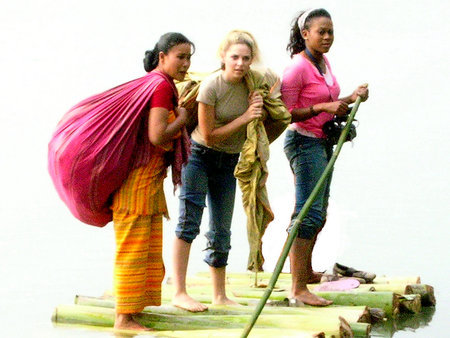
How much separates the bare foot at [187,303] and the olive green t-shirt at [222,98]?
92cm

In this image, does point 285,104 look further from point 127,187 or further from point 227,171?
point 127,187

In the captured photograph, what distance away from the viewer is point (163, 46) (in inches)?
311

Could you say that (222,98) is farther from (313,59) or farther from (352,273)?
(352,273)

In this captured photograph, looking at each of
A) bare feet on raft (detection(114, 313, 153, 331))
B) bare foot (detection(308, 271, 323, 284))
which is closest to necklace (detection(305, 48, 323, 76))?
bare foot (detection(308, 271, 323, 284))

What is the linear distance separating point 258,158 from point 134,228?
93 centimetres

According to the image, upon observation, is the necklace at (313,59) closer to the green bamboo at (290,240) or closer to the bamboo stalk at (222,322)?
the green bamboo at (290,240)

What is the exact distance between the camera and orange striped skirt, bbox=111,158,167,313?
7.84 metres

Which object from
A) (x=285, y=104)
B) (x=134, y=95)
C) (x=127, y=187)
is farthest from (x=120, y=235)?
(x=285, y=104)

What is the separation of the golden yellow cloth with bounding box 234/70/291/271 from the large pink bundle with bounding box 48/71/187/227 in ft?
1.75

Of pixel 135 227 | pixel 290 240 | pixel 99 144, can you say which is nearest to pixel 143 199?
pixel 135 227

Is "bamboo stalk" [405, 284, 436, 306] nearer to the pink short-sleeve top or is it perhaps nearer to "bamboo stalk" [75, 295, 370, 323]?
"bamboo stalk" [75, 295, 370, 323]

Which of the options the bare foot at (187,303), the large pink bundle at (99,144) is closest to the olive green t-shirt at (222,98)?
the large pink bundle at (99,144)

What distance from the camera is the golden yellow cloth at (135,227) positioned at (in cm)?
784

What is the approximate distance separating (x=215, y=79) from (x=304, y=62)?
701 millimetres
